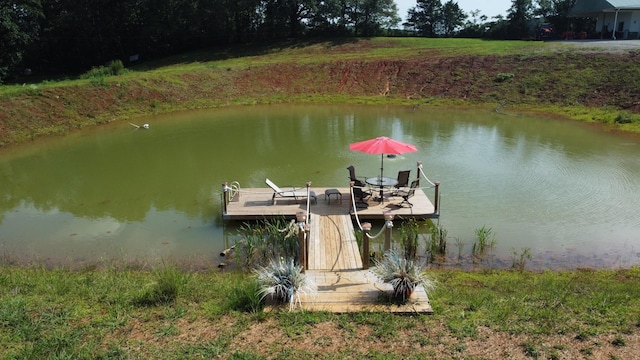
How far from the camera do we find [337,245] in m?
11.2

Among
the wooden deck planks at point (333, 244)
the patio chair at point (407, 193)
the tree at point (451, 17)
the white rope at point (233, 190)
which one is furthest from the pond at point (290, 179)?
the tree at point (451, 17)

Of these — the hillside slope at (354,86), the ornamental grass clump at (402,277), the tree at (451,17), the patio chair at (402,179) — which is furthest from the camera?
the tree at (451,17)

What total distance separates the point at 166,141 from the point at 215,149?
123 inches

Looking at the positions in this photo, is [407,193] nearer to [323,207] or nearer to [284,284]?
[323,207]

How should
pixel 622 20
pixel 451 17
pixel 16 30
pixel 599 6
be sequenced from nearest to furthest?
pixel 16 30, pixel 599 6, pixel 622 20, pixel 451 17

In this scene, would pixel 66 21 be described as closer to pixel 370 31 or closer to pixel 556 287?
pixel 370 31

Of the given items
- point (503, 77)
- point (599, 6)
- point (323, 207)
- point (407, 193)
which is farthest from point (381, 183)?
point (599, 6)

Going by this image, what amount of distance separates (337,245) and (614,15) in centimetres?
4543

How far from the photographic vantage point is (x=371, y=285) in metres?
8.63

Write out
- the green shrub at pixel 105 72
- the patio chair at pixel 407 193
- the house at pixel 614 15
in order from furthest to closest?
the house at pixel 614 15, the green shrub at pixel 105 72, the patio chair at pixel 407 193

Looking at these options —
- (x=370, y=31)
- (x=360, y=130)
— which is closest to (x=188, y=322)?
(x=360, y=130)

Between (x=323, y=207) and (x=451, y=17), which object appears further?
(x=451, y=17)

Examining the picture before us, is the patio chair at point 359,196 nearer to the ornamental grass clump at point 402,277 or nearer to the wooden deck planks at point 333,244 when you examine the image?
the wooden deck planks at point 333,244

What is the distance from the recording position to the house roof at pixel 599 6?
4219 cm
